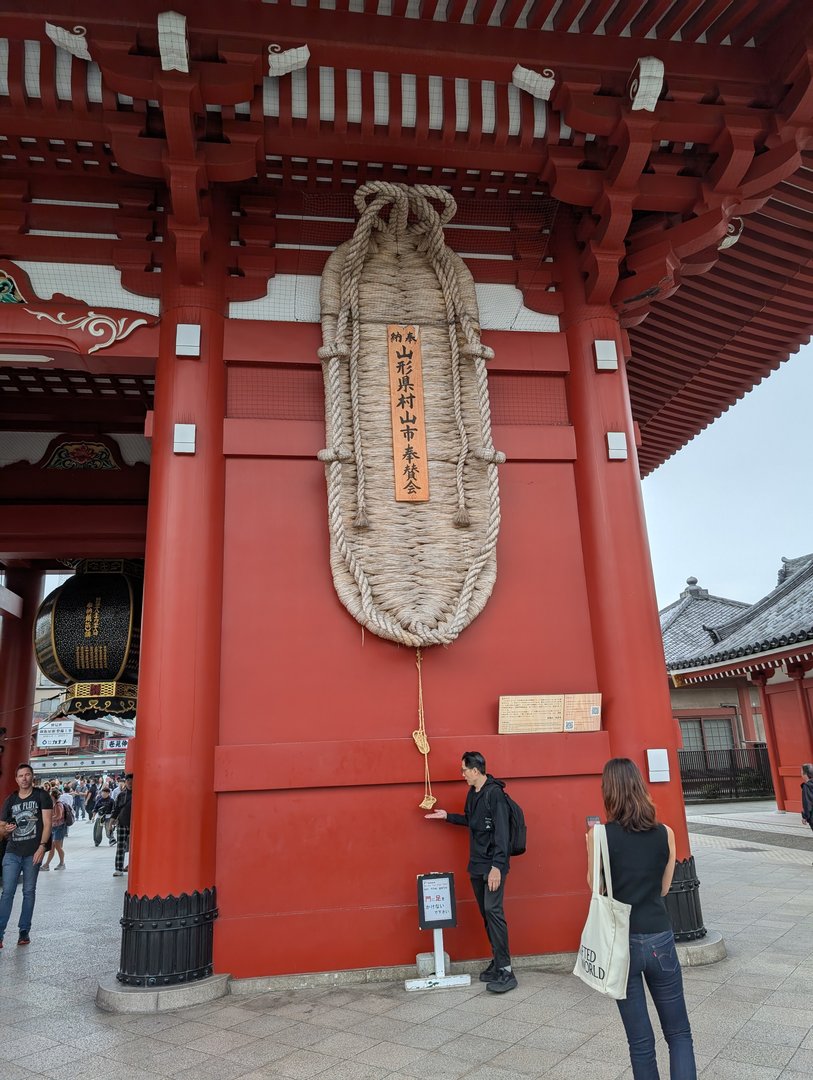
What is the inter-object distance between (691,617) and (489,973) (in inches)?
718

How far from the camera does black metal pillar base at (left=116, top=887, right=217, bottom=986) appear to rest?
3.60 m

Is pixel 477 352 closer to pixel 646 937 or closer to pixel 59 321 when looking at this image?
pixel 59 321

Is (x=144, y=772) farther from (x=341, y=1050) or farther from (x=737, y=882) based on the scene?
(x=737, y=882)

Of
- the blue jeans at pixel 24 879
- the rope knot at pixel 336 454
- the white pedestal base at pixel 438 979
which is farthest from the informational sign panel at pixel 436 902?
the blue jeans at pixel 24 879

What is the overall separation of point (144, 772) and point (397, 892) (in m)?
1.48

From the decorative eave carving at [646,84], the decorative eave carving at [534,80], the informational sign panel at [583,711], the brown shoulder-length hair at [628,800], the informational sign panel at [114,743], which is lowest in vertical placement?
the brown shoulder-length hair at [628,800]

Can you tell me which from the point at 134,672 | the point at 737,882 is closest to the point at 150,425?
the point at 134,672

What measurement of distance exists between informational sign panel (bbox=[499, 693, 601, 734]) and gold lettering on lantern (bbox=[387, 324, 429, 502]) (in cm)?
133

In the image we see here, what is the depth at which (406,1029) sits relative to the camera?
312cm

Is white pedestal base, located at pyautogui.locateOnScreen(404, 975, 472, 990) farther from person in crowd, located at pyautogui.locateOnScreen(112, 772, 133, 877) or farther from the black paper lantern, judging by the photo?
person in crowd, located at pyautogui.locateOnScreen(112, 772, 133, 877)

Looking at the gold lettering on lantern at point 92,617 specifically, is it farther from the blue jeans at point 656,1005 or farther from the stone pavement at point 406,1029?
the blue jeans at point 656,1005

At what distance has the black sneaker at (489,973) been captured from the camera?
12.0 ft

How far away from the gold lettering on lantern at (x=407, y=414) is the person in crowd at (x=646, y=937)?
8.31 ft

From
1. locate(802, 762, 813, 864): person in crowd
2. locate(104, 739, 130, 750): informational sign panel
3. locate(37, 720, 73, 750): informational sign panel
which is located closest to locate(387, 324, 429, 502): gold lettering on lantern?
locate(802, 762, 813, 864): person in crowd
